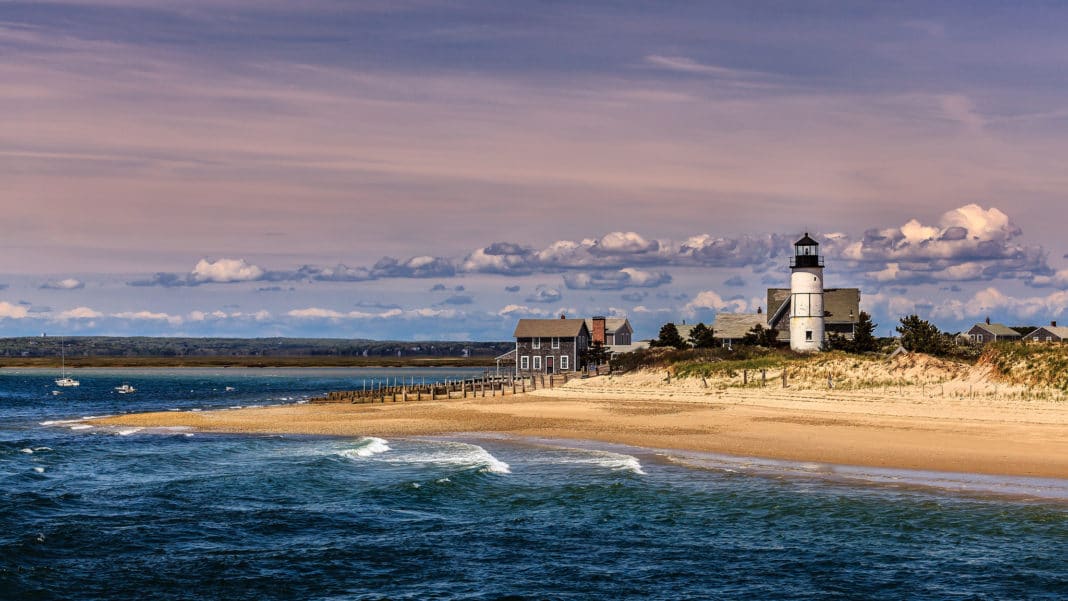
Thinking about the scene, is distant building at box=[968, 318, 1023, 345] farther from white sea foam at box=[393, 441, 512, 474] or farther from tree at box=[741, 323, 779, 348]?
white sea foam at box=[393, 441, 512, 474]

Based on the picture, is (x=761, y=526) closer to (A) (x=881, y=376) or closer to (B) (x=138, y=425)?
(A) (x=881, y=376)

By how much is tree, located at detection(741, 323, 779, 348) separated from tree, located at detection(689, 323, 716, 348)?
299 centimetres

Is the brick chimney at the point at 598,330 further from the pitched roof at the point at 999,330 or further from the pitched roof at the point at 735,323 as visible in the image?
the pitched roof at the point at 999,330

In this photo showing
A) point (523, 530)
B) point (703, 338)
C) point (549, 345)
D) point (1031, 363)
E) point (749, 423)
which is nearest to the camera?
point (523, 530)

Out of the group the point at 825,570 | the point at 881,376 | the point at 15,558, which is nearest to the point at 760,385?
the point at 881,376

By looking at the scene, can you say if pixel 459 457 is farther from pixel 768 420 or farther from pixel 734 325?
pixel 734 325

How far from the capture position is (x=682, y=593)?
17531 millimetres

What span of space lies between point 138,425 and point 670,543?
38.5 m

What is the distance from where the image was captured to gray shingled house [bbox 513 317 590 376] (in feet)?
289

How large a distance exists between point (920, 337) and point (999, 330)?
4627cm

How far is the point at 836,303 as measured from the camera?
87125 millimetres

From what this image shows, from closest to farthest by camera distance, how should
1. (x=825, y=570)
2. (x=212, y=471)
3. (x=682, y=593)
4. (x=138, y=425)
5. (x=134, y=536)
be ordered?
(x=682, y=593) < (x=825, y=570) < (x=134, y=536) < (x=212, y=471) < (x=138, y=425)

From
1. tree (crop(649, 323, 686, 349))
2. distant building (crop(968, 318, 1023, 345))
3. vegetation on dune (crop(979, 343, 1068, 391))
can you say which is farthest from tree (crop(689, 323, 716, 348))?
distant building (crop(968, 318, 1023, 345))

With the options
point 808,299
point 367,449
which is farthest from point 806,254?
point 367,449
